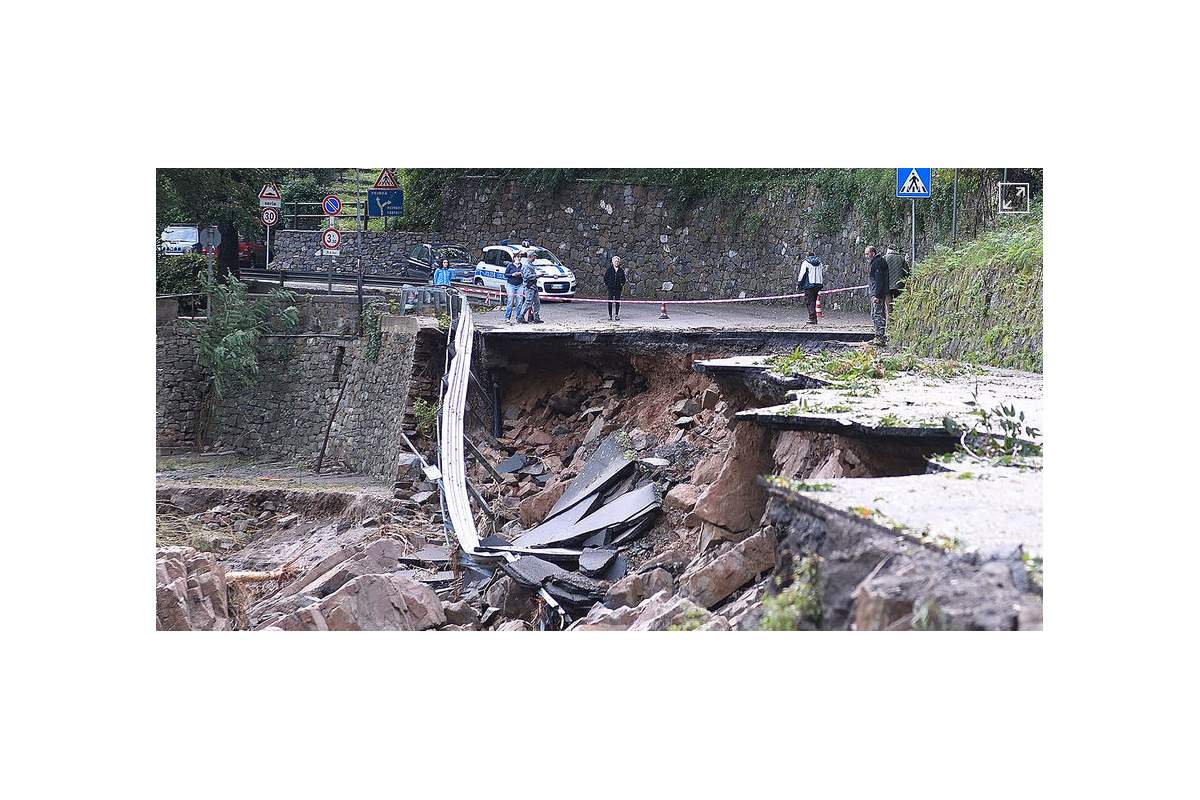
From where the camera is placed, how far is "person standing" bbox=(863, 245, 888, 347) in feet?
54.8

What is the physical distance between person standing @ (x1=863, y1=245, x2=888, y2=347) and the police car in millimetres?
9192

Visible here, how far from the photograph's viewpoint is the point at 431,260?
28906 millimetres

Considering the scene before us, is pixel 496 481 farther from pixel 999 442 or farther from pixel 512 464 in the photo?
pixel 999 442

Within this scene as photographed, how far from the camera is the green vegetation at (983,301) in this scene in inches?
517

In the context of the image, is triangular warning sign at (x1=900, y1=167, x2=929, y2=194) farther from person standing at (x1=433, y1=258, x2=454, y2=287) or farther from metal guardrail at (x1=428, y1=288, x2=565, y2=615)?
person standing at (x1=433, y1=258, x2=454, y2=287)

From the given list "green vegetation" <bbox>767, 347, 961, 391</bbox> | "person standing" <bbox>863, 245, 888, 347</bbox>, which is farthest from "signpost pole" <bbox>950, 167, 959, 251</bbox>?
"green vegetation" <bbox>767, 347, 961, 391</bbox>

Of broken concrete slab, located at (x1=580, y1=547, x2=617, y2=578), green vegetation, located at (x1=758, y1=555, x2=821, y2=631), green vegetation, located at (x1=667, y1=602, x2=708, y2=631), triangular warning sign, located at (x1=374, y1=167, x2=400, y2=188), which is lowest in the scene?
broken concrete slab, located at (x1=580, y1=547, x2=617, y2=578)

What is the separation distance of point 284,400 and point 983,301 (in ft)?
45.4

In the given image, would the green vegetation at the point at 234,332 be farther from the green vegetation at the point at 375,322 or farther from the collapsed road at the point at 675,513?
the collapsed road at the point at 675,513

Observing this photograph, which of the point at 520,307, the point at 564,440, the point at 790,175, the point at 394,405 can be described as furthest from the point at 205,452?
the point at 790,175

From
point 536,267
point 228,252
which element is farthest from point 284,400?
point 536,267

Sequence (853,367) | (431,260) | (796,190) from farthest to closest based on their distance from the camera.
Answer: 1. (431,260)
2. (796,190)
3. (853,367)

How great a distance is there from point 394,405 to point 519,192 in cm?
1273

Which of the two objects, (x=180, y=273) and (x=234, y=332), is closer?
(x=234, y=332)
